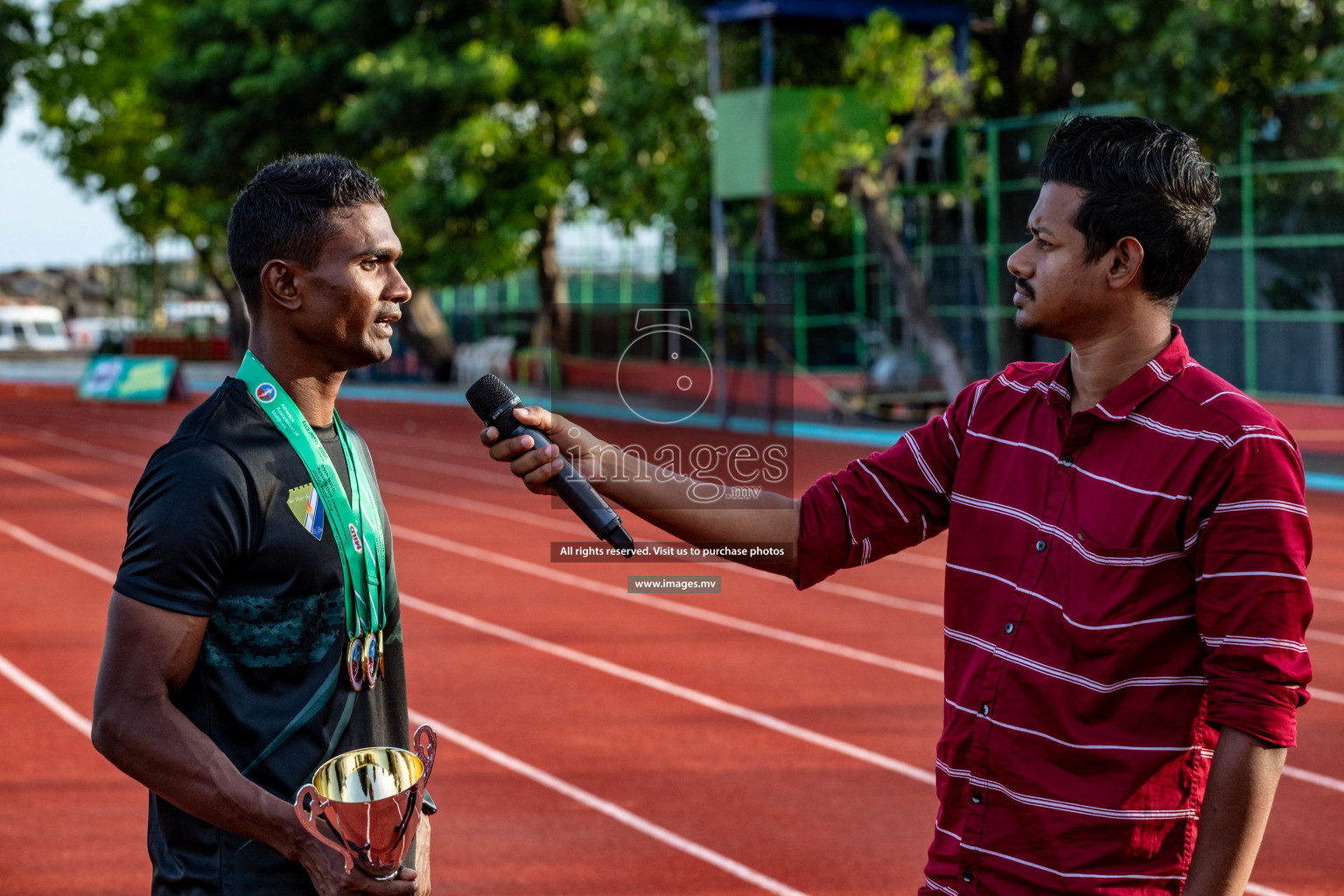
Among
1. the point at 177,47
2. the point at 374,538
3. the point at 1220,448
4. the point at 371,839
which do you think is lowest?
the point at 371,839

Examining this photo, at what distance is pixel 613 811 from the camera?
555cm

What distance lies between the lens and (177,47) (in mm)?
27375

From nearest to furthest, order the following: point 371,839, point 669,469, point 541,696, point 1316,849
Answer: point 371,839
point 669,469
point 1316,849
point 541,696

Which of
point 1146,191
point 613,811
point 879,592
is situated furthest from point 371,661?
point 879,592

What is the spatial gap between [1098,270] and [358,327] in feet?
3.89

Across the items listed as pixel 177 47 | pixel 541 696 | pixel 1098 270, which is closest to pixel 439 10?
pixel 177 47

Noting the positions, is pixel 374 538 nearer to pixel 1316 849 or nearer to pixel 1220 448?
pixel 1220 448

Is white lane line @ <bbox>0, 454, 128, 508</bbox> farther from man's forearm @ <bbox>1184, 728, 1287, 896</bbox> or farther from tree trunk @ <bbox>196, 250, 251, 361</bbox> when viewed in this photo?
tree trunk @ <bbox>196, 250, 251, 361</bbox>

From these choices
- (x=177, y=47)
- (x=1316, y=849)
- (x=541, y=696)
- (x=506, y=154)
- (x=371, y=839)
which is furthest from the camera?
(x=177, y=47)

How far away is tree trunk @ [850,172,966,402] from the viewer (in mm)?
17391

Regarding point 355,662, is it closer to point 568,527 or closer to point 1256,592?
point 1256,592

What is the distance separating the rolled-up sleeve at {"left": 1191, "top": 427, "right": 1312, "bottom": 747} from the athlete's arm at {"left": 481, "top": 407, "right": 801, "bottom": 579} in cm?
82

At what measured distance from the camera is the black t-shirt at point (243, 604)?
2.00 metres

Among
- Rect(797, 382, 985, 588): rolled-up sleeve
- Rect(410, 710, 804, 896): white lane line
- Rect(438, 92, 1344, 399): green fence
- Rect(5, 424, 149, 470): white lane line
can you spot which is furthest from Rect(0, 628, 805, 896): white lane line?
Rect(5, 424, 149, 470): white lane line
